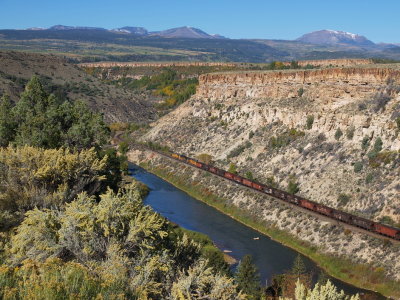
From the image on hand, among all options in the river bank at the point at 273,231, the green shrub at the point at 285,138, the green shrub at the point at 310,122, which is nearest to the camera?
the river bank at the point at 273,231

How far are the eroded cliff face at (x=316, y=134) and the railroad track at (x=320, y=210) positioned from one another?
2027 mm

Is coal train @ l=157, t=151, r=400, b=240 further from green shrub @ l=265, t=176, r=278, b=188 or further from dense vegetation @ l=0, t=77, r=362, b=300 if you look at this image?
dense vegetation @ l=0, t=77, r=362, b=300

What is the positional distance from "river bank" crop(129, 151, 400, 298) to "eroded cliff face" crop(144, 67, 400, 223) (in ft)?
16.1

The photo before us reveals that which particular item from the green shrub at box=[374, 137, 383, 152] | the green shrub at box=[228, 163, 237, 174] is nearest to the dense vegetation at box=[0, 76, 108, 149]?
the green shrub at box=[228, 163, 237, 174]

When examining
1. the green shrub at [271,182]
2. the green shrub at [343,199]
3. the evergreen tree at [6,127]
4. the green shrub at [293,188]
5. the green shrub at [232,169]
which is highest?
the evergreen tree at [6,127]

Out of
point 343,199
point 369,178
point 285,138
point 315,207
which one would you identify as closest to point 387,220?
point 343,199

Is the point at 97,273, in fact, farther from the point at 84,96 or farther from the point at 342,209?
the point at 84,96

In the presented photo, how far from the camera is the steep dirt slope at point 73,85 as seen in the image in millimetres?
117438

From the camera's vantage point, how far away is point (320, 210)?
4597 cm

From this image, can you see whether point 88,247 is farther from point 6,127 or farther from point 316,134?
point 316,134

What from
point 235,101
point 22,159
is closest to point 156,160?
point 235,101

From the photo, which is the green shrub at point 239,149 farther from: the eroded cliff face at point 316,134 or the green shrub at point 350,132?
the green shrub at point 350,132

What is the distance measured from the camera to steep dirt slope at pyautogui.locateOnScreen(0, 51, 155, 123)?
117 meters

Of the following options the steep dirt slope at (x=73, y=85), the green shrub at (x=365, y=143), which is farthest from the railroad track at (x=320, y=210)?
the steep dirt slope at (x=73, y=85)
